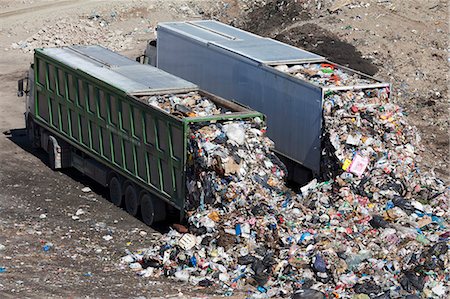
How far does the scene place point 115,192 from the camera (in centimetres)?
1919

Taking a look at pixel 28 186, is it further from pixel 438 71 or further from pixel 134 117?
pixel 438 71

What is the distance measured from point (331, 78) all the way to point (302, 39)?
8.45 metres

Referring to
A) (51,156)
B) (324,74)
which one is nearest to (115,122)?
(51,156)

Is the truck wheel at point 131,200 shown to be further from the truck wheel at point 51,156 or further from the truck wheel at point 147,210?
the truck wheel at point 51,156

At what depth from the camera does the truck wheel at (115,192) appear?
19022 millimetres

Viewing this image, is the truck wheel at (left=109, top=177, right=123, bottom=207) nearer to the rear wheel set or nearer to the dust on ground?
the rear wheel set

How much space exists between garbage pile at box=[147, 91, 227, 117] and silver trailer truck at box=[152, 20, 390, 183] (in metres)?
1.78

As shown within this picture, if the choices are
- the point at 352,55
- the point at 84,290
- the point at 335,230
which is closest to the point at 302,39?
the point at 352,55

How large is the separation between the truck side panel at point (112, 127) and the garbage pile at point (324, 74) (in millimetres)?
3416

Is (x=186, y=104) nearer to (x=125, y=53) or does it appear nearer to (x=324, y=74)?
(x=324, y=74)

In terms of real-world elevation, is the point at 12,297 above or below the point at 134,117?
below

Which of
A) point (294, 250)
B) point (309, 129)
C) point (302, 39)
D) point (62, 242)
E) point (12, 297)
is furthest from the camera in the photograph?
point (302, 39)

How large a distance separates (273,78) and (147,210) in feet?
12.1

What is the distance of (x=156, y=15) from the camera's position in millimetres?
34938
